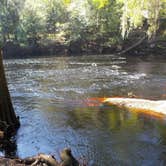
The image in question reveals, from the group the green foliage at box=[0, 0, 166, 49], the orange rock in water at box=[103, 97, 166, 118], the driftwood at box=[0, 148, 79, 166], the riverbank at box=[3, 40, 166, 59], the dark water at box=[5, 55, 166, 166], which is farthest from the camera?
the green foliage at box=[0, 0, 166, 49]

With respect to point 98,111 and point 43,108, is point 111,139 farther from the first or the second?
point 43,108

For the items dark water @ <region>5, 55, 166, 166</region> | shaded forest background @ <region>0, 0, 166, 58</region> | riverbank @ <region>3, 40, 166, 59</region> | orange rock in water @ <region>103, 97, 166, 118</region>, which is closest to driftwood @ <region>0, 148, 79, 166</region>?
dark water @ <region>5, 55, 166, 166</region>

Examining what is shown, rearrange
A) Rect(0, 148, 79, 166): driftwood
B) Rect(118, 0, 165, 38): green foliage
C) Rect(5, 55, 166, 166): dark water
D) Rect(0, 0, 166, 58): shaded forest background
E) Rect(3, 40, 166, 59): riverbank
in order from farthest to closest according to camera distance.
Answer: Rect(0, 0, 166, 58): shaded forest background
Rect(3, 40, 166, 59): riverbank
Rect(118, 0, 165, 38): green foliage
Rect(5, 55, 166, 166): dark water
Rect(0, 148, 79, 166): driftwood

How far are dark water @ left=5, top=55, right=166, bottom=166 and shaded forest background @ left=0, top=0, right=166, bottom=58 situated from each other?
22.4 metres

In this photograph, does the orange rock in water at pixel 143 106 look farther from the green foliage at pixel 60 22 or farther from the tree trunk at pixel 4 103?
the green foliage at pixel 60 22

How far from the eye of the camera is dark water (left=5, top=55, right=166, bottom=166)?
11.4 metres

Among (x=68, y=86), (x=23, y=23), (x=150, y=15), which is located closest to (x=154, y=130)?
(x=68, y=86)

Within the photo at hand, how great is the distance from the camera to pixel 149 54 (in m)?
47.1

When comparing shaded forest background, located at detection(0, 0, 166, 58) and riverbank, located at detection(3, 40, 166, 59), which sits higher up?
shaded forest background, located at detection(0, 0, 166, 58)

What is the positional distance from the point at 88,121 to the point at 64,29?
3918 cm

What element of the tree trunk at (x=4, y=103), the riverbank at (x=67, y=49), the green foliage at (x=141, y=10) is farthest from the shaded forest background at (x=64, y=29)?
the tree trunk at (x=4, y=103)

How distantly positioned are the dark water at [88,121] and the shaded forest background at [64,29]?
22.4 m

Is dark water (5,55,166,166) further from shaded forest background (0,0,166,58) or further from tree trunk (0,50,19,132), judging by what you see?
shaded forest background (0,0,166,58)

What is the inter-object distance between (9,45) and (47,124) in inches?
1520
